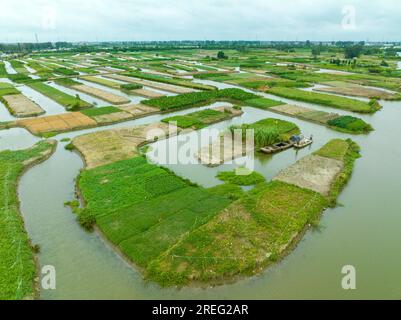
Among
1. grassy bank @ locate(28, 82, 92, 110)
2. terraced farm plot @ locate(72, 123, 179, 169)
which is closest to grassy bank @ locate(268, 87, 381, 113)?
terraced farm plot @ locate(72, 123, 179, 169)

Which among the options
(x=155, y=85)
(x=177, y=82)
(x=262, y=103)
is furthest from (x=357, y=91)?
(x=155, y=85)

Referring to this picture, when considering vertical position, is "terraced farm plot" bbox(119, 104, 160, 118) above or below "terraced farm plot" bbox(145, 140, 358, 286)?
above

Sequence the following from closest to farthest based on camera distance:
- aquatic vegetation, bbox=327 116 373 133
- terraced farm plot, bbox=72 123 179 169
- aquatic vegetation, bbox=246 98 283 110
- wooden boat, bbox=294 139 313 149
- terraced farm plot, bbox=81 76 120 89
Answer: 1. terraced farm plot, bbox=72 123 179 169
2. wooden boat, bbox=294 139 313 149
3. aquatic vegetation, bbox=327 116 373 133
4. aquatic vegetation, bbox=246 98 283 110
5. terraced farm plot, bbox=81 76 120 89

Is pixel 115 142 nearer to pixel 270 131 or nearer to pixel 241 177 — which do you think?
pixel 241 177

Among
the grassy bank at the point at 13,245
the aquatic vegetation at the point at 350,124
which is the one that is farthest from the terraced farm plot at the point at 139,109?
the aquatic vegetation at the point at 350,124

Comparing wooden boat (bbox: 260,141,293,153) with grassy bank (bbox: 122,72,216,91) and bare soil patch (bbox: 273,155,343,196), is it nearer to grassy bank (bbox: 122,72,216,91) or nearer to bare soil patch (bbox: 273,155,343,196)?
bare soil patch (bbox: 273,155,343,196)

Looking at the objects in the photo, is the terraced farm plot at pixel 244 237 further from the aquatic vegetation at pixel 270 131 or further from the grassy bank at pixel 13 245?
the aquatic vegetation at pixel 270 131

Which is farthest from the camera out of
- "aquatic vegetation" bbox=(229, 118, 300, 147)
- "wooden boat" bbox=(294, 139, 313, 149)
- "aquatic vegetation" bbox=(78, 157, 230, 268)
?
"wooden boat" bbox=(294, 139, 313, 149)
